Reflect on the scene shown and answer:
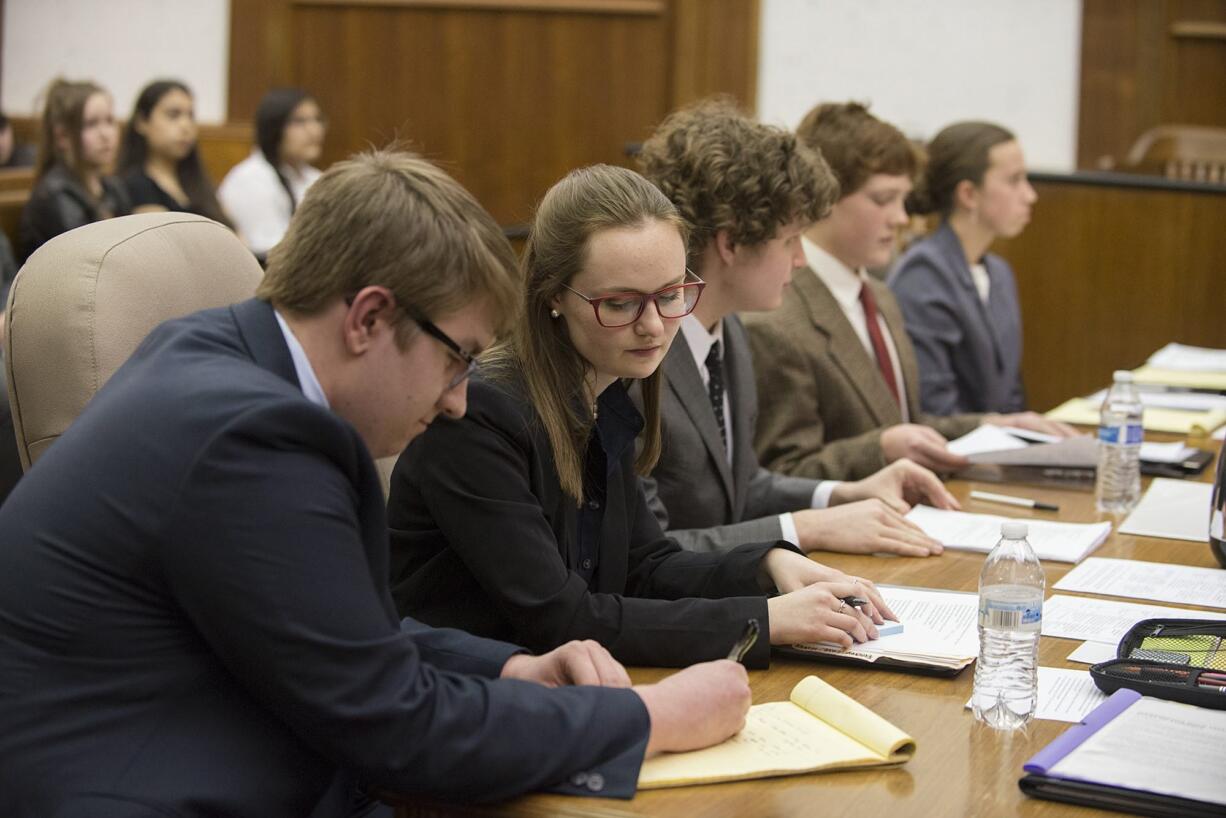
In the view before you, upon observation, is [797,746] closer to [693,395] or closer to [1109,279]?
[693,395]

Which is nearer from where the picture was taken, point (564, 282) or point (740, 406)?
point (564, 282)

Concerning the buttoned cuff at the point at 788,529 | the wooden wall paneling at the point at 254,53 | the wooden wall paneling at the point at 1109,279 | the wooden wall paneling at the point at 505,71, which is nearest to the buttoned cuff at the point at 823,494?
the buttoned cuff at the point at 788,529

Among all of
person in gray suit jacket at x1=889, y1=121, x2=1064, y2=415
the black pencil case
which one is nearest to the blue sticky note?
the black pencil case

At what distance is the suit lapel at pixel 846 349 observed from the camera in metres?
3.21

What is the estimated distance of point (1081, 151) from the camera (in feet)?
23.3

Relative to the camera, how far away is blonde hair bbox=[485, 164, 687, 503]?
6.08ft

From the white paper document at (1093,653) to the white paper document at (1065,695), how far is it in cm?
5

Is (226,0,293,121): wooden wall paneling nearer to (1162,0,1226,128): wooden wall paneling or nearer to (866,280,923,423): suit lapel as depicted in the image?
(1162,0,1226,128): wooden wall paneling

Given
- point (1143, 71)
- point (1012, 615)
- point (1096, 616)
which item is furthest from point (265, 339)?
point (1143, 71)

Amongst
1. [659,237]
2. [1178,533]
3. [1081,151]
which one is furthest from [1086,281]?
[659,237]

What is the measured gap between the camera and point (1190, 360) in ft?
14.7

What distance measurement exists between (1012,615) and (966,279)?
2681mm

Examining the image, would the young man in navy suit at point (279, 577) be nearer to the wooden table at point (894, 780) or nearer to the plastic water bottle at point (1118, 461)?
the wooden table at point (894, 780)

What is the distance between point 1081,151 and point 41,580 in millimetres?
6575
